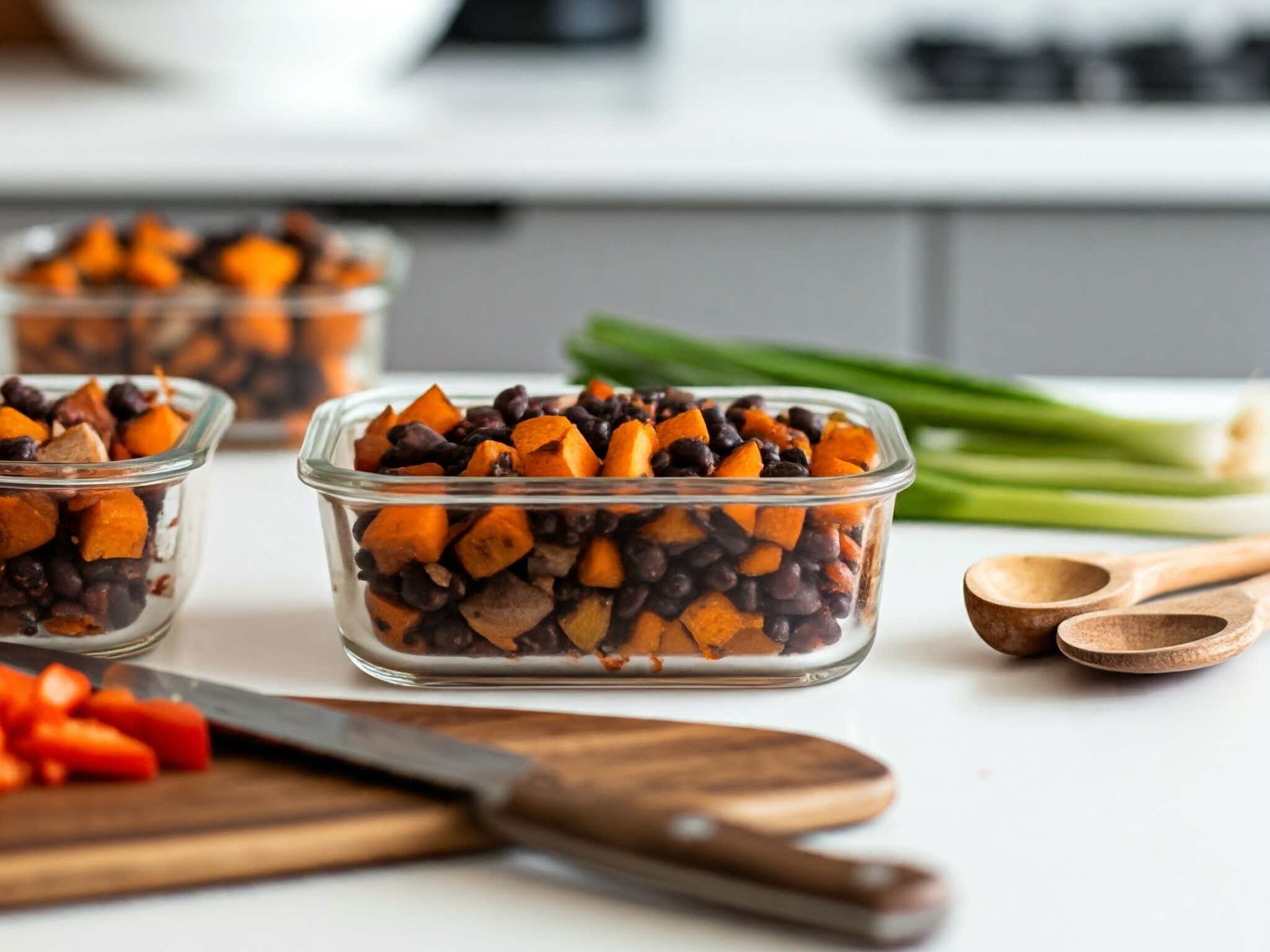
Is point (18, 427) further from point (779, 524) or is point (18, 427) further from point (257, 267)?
point (257, 267)

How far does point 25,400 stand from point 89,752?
1.13 ft

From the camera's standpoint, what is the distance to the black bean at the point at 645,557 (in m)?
0.88

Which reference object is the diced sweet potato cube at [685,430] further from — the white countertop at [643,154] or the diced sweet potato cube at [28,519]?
the white countertop at [643,154]

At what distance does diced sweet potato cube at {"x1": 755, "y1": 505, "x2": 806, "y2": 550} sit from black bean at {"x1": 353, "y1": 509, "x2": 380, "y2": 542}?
220 mm

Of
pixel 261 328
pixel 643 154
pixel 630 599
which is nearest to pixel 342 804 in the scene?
pixel 630 599

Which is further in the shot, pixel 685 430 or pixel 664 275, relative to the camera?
pixel 664 275

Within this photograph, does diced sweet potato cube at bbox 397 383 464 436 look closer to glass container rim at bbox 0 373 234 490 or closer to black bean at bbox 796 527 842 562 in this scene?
glass container rim at bbox 0 373 234 490

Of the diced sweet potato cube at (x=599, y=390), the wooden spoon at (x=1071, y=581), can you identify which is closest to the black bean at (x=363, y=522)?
the diced sweet potato cube at (x=599, y=390)

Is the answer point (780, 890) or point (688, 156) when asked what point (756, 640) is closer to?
point (780, 890)

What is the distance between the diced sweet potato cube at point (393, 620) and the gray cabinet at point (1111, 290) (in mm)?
1688

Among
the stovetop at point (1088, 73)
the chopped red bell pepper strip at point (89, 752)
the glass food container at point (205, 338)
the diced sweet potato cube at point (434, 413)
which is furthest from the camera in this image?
the stovetop at point (1088, 73)

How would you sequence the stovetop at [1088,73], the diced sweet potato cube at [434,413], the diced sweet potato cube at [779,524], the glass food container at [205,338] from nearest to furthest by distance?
1. the diced sweet potato cube at [779,524]
2. the diced sweet potato cube at [434,413]
3. the glass food container at [205,338]
4. the stovetop at [1088,73]

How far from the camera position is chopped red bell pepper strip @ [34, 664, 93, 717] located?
808 mm

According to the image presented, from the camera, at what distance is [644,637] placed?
0.91 m
